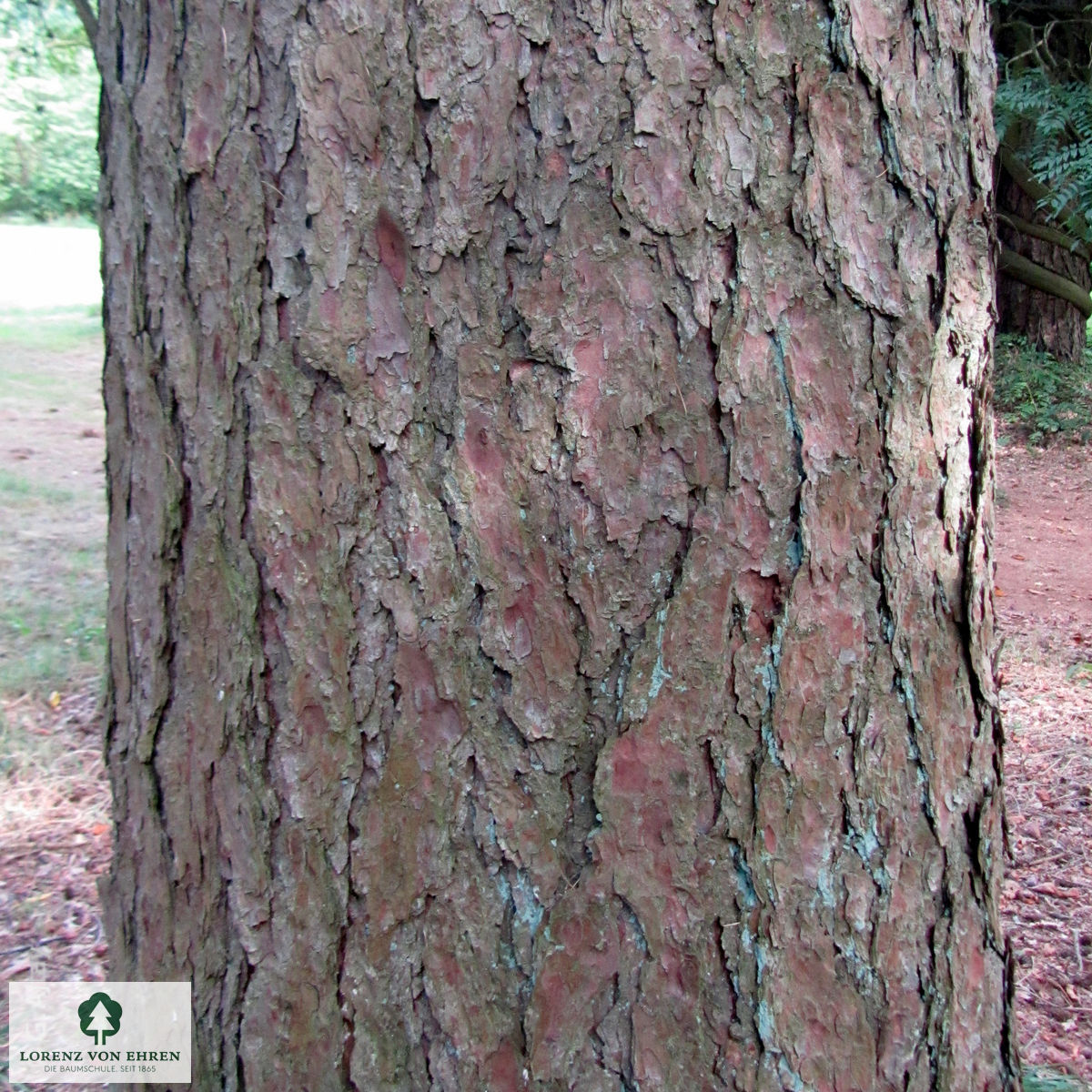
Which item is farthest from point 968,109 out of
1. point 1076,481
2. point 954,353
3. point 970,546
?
point 1076,481

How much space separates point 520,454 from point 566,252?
24 centimetres

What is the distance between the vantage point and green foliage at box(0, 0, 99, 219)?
6527 mm

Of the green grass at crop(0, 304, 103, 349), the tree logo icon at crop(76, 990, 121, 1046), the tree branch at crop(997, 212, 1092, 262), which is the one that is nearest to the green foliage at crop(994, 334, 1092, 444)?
the tree branch at crop(997, 212, 1092, 262)

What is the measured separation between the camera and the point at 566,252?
1196 mm

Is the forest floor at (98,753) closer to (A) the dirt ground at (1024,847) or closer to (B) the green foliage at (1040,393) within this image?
(A) the dirt ground at (1024,847)

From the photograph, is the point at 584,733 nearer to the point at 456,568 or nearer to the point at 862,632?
the point at 456,568

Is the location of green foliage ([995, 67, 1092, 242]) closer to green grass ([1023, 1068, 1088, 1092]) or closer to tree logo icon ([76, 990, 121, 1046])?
green grass ([1023, 1068, 1088, 1092])

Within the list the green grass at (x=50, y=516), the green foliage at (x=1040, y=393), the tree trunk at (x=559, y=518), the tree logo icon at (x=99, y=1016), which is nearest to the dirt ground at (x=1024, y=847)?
the green grass at (x=50, y=516)

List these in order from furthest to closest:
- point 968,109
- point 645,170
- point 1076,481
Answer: point 1076,481, point 968,109, point 645,170

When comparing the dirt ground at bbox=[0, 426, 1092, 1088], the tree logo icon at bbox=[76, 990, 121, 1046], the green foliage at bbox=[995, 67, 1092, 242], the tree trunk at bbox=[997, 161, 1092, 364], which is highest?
the green foliage at bbox=[995, 67, 1092, 242]

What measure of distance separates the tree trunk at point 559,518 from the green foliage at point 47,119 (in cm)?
577

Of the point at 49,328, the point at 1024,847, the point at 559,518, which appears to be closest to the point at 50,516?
the point at 1024,847

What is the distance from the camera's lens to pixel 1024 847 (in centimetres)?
301

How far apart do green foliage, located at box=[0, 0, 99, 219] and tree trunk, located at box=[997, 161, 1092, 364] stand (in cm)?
747
